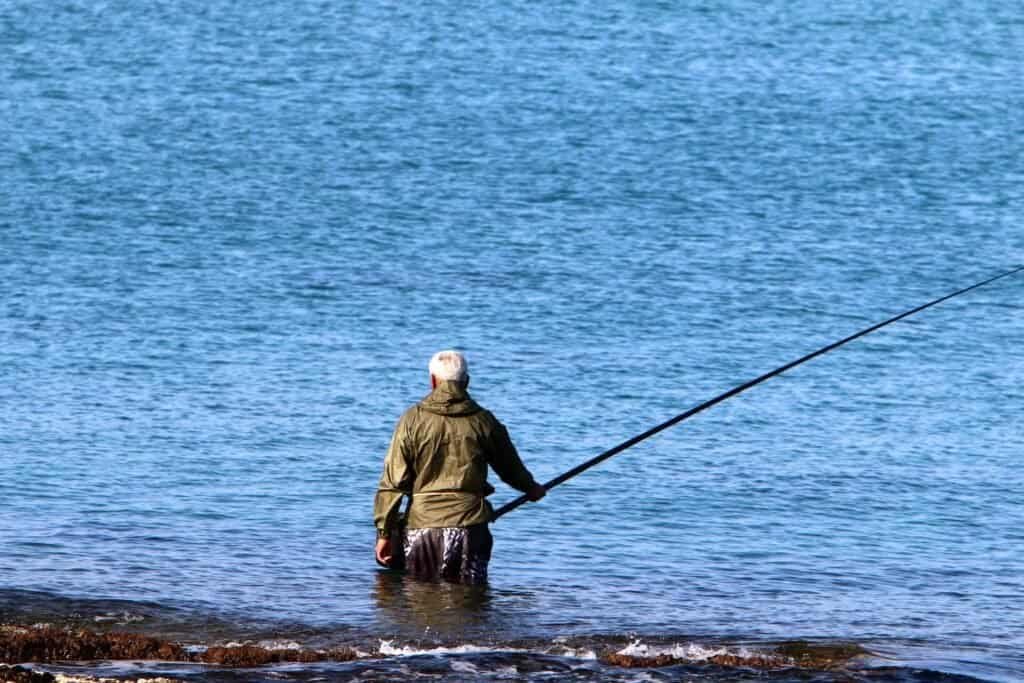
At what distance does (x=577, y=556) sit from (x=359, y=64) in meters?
32.6

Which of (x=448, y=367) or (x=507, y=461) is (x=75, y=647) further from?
(x=507, y=461)

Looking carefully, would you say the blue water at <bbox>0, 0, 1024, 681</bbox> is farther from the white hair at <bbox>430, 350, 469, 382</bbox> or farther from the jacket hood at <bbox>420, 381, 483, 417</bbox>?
the white hair at <bbox>430, 350, 469, 382</bbox>

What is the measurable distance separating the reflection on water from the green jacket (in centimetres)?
42

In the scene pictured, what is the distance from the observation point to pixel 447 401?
9961 mm

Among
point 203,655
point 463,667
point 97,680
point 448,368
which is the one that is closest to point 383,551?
point 448,368

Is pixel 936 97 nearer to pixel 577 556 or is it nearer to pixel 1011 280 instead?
pixel 1011 280

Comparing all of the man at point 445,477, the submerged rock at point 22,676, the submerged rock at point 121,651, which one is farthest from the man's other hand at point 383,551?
the submerged rock at point 22,676

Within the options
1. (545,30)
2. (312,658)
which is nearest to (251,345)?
(312,658)

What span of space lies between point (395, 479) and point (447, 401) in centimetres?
48

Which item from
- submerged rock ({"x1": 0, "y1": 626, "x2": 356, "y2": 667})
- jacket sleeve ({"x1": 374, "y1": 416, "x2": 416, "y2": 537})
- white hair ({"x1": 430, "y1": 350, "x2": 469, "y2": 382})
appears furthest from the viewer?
jacket sleeve ({"x1": 374, "y1": 416, "x2": 416, "y2": 537})

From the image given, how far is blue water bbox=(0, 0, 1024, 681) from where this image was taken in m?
11.9

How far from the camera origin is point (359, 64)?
4400 centimetres

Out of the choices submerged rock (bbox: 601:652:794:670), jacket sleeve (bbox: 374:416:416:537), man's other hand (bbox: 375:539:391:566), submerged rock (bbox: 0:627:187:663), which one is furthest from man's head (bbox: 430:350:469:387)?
submerged rock (bbox: 0:627:187:663)

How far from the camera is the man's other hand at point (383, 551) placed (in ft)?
33.8
